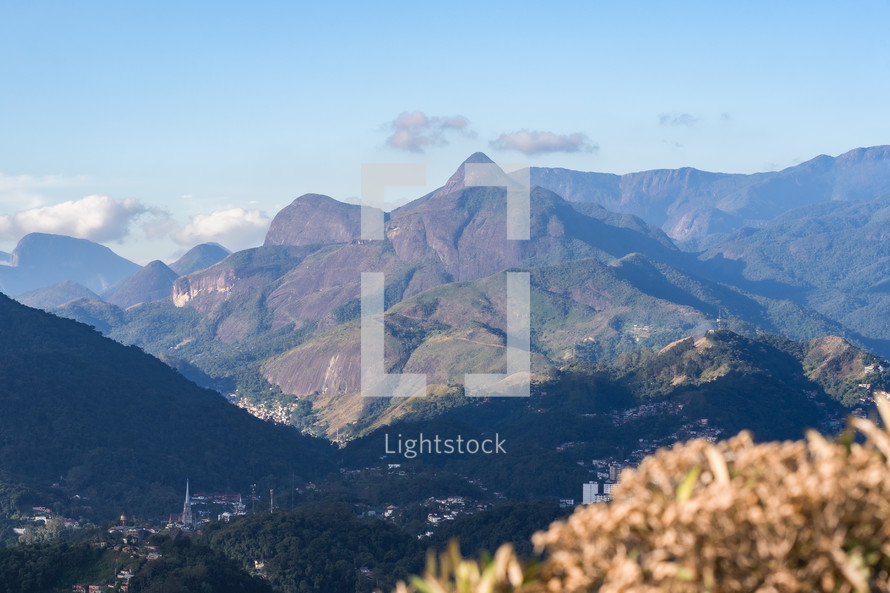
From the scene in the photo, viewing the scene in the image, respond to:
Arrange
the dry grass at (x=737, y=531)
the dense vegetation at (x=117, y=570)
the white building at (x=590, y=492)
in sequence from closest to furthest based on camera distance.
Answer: the dry grass at (x=737, y=531) < the dense vegetation at (x=117, y=570) < the white building at (x=590, y=492)

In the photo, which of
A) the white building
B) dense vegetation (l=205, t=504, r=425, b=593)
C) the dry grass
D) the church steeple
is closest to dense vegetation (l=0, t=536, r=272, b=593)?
dense vegetation (l=205, t=504, r=425, b=593)

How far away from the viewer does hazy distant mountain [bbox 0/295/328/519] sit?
104 meters

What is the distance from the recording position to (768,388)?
135875 mm

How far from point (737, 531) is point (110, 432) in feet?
369

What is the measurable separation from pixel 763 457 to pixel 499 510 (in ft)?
239

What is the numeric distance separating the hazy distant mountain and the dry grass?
92.1 metres

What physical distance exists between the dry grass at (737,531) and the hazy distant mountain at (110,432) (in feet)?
302

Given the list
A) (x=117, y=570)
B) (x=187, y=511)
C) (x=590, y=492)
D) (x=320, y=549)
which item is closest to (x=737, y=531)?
(x=117, y=570)

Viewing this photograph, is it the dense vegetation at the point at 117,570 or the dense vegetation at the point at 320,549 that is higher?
the dense vegetation at the point at 117,570

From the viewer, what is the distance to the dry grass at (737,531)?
402 inches

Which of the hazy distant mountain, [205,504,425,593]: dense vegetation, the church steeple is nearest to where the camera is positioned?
[205,504,425,593]: dense vegetation

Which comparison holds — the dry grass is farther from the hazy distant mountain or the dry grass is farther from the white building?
the hazy distant mountain

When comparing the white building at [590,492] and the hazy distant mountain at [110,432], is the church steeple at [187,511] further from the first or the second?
the white building at [590,492]

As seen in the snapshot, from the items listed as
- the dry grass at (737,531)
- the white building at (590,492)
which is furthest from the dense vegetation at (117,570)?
the dry grass at (737,531)
